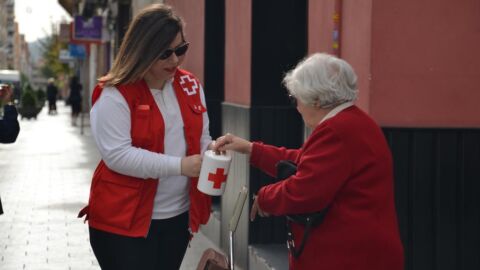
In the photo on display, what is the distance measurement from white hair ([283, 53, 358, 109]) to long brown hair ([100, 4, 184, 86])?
2.15ft

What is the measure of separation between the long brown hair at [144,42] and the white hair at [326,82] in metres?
0.65

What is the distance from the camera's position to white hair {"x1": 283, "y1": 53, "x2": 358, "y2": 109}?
302 centimetres

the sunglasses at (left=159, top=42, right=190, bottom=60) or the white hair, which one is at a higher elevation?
the sunglasses at (left=159, top=42, right=190, bottom=60)

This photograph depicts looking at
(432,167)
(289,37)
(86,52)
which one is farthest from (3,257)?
(86,52)

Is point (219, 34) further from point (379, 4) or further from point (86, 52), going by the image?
point (86, 52)

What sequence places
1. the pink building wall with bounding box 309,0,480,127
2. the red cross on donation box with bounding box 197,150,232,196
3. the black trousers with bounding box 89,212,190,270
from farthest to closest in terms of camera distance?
1. the pink building wall with bounding box 309,0,480,127
2. the black trousers with bounding box 89,212,190,270
3. the red cross on donation box with bounding box 197,150,232,196

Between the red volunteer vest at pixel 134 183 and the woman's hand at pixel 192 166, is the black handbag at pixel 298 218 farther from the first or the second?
the red volunteer vest at pixel 134 183

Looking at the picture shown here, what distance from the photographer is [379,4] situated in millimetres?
4594

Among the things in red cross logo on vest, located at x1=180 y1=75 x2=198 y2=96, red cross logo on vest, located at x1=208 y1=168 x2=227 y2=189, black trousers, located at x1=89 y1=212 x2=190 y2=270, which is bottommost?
black trousers, located at x1=89 y1=212 x2=190 y2=270

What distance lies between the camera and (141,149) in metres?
3.44

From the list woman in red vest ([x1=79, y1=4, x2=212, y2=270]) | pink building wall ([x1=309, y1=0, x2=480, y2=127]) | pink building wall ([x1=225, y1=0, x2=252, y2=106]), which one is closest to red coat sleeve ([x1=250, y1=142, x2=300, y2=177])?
woman in red vest ([x1=79, y1=4, x2=212, y2=270])

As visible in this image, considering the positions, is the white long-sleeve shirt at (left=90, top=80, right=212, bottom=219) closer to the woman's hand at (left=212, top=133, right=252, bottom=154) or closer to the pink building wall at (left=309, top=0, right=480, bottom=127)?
the woman's hand at (left=212, top=133, right=252, bottom=154)

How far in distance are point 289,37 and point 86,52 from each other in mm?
37831

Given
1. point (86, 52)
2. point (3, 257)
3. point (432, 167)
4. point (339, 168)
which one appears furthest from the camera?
point (86, 52)
